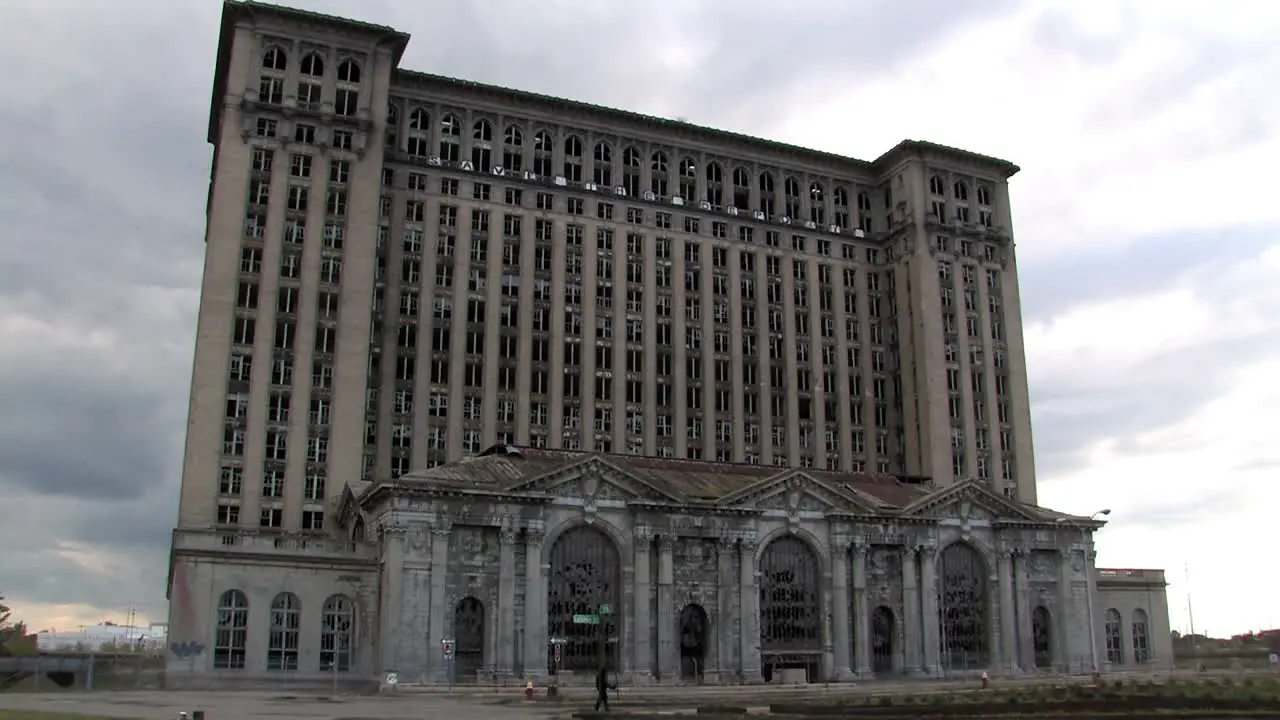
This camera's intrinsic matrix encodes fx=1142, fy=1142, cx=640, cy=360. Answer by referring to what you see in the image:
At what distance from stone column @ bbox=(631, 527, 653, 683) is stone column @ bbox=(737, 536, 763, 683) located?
812 cm

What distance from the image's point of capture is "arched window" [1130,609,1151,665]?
392ft

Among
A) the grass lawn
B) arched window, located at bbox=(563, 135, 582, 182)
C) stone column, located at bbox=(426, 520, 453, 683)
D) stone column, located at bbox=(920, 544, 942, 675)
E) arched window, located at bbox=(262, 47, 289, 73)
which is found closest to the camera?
the grass lawn

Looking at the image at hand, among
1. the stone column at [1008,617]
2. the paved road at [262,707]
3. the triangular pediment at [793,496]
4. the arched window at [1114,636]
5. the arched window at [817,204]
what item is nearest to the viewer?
the paved road at [262,707]

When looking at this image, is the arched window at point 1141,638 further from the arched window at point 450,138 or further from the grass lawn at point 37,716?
the grass lawn at point 37,716

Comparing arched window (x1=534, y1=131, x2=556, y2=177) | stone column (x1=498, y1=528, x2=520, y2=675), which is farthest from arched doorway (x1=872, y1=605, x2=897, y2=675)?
arched window (x1=534, y1=131, x2=556, y2=177)

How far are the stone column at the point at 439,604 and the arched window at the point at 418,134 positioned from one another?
50461 millimetres

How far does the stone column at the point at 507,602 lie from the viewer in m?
84.3

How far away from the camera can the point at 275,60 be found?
112812 mm

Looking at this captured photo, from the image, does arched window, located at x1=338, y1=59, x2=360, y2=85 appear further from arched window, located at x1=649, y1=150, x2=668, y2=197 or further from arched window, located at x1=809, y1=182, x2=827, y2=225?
arched window, located at x1=809, y1=182, x2=827, y2=225

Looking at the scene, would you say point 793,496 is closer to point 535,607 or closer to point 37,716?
point 535,607

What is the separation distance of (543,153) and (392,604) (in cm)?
6115

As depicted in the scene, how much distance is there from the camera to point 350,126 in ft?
368

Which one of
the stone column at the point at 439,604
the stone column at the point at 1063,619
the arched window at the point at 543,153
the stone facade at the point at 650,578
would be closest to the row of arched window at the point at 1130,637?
the stone facade at the point at 650,578

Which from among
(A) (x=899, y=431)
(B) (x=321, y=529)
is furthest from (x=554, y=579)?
(A) (x=899, y=431)
